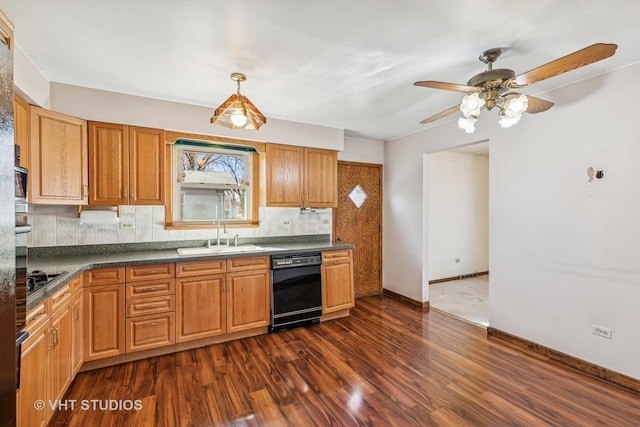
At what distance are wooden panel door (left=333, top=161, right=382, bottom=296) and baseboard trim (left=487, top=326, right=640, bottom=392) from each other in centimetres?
191

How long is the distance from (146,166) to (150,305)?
4.64ft

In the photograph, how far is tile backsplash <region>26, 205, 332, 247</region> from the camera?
8.93ft

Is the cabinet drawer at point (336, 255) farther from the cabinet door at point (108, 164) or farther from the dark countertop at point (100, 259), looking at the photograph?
the cabinet door at point (108, 164)

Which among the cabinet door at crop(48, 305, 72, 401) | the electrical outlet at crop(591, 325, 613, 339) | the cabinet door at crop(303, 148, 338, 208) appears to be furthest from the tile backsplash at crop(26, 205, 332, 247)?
the electrical outlet at crop(591, 325, 613, 339)

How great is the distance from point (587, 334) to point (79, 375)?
4.42 metres

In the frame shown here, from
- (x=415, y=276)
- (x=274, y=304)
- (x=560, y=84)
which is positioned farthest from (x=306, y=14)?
(x=415, y=276)

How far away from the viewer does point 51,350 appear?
1.82m

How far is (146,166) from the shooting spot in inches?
118

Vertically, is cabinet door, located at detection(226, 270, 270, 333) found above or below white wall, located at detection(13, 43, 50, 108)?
below

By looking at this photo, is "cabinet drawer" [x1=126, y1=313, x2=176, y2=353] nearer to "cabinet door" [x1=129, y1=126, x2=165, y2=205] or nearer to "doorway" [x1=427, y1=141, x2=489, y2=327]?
"cabinet door" [x1=129, y1=126, x2=165, y2=205]

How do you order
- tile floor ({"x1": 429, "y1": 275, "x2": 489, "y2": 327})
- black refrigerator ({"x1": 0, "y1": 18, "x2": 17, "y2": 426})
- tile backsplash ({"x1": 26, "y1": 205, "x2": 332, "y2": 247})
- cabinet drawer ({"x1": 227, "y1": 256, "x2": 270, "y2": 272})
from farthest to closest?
1. tile floor ({"x1": 429, "y1": 275, "x2": 489, "y2": 327})
2. cabinet drawer ({"x1": 227, "y1": 256, "x2": 270, "y2": 272})
3. tile backsplash ({"x1": 26, "y1": 205, "x2": 332, "y2": 247})
4. black refrigerator ({"x1": 0, "y1": 18, "x2": 17, "y2": 426})

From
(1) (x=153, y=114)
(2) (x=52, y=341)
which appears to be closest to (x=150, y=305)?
(2) (x=52, y=341)

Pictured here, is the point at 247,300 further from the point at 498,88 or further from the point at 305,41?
the point at 498,88

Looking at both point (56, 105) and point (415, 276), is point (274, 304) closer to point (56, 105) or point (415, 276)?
point (415, 276)
